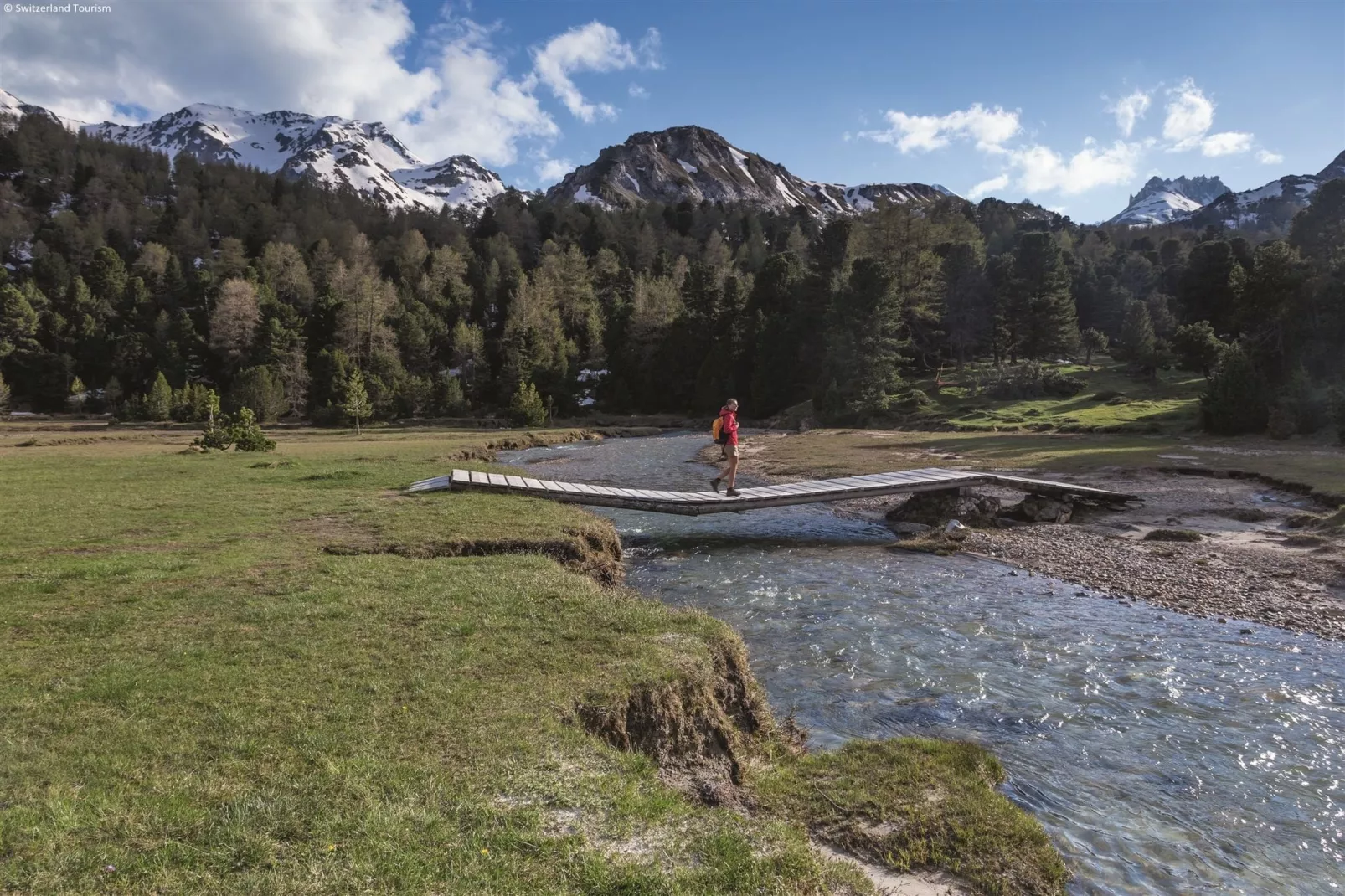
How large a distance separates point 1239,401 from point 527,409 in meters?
62.0

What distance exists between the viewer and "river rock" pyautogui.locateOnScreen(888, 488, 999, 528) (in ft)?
→ 76.9

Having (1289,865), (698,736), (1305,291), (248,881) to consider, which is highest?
(1305,291)

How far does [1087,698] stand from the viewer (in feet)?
33.1

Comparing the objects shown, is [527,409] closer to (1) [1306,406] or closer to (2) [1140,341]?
(2) [1140,341]

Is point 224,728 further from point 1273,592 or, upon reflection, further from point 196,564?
point 1273,592

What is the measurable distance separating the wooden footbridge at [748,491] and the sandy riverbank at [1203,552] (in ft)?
5.22

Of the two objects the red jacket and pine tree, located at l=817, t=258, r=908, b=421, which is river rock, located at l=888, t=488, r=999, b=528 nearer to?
the red jacket

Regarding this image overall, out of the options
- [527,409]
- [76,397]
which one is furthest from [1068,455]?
[76,397]

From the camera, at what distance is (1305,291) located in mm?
46844

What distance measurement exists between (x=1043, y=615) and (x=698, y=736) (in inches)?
369

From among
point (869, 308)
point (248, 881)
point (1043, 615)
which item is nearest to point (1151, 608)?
point (1043, 615)

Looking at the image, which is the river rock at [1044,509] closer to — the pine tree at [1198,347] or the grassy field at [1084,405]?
the grassy field at [1084,405]

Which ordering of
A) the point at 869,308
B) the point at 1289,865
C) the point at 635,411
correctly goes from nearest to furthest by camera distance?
the point at 1289,865, the point at 869,308, the point at 635,411

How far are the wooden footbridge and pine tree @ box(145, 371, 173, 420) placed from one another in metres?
73.2
